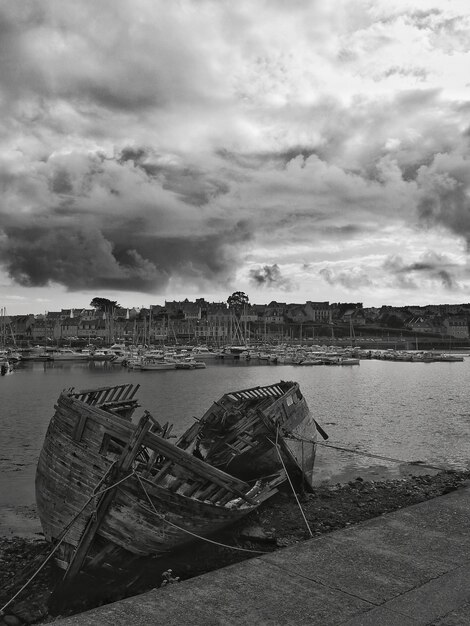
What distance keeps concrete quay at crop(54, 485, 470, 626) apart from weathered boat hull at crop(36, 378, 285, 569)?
2.10 m

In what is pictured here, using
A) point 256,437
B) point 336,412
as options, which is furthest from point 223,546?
point 336,412

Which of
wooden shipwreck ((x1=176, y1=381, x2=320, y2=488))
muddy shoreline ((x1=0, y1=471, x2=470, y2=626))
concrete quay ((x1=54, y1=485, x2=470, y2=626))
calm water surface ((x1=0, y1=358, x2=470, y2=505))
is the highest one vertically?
wooden shipwreck ((x1=176, y1=381, x2=320, y2=488))

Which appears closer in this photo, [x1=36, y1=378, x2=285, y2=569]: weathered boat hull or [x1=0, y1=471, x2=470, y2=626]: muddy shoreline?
[x1=0, y1=471, x2=470, y2=626]: muddy shoreline

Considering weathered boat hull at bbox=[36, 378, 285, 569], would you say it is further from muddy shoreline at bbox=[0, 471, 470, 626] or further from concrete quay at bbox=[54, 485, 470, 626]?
concrete quay at bbox=[54, 485, 470, 626]

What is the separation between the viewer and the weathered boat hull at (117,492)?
381 inches

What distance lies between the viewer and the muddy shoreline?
946 centimetres

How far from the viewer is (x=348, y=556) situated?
8.71m

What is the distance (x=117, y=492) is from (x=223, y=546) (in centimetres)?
303

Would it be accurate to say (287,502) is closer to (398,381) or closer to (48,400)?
(48,400)

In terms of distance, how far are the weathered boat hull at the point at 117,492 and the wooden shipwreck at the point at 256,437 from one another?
10.8ft

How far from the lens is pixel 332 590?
7516 mm

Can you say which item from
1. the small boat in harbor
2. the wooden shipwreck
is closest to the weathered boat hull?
the wooden shipwreck

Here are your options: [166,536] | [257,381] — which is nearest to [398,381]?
[257,381]

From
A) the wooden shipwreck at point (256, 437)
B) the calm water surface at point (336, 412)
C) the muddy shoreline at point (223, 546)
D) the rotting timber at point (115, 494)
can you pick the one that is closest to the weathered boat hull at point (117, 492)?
the rotting timber at point (115, 494)
